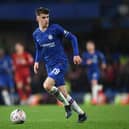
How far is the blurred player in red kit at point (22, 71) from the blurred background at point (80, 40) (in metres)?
0.06

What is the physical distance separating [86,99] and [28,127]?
45.4 feet

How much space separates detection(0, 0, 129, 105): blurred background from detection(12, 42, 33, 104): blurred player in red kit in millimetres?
60

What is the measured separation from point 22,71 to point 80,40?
726cm

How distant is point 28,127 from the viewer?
547 inches

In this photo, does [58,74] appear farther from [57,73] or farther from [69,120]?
[69,120]

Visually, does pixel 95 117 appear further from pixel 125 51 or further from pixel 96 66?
pixel 125 51

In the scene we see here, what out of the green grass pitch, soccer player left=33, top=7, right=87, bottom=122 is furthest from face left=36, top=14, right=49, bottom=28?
the green grass pitch

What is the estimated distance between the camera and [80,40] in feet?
107

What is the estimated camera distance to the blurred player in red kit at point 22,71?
25609 millimetres

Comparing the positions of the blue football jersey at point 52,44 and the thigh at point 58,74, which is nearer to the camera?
the thigh at point 58,74

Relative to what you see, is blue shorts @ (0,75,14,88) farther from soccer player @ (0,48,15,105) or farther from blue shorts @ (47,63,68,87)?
blue shorts @ (47,63,68,87)

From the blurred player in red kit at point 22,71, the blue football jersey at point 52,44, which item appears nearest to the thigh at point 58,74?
the blue football jersey at point 52,44

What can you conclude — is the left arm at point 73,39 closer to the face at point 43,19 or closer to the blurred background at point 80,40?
the face at point 43,19

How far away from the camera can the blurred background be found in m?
27.6
